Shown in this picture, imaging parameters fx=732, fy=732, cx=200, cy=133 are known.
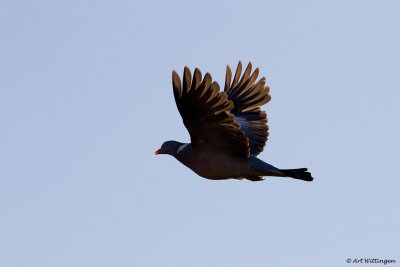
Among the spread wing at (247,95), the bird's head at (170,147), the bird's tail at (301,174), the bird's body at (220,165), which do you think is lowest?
the bird's tail at (301,174)

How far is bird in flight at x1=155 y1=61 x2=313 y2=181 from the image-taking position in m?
10.3

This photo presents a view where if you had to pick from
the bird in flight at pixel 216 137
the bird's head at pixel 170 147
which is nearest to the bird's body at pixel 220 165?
the bird in flight at pixel 216 137

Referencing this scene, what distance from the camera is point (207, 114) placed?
34.9 ft

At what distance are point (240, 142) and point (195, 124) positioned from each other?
0.76 meters

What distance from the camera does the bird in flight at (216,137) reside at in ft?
33.7

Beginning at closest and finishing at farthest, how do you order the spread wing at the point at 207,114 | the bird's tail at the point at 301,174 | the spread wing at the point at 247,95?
the spread wing at the point at 207,114, the bird's tail at the point at 301,174, the spread wing at the point at 247,95

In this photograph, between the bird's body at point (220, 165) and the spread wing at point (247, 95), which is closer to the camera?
Result: the bird's body at point (220, 165)

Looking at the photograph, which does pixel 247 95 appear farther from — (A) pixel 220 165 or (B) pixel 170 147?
(A) pixel 220 165

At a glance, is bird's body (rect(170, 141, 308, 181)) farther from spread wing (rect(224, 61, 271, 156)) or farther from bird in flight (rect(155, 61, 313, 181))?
spread wing (rect(224, 61, 271, 156))

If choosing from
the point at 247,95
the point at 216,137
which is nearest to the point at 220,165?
the point at 216,137

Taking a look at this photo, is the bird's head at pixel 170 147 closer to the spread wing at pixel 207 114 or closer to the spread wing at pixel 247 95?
the spread wing at pixel 207 114

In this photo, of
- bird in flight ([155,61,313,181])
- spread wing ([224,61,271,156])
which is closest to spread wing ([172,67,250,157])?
bird in flight ([155,61,313,181])

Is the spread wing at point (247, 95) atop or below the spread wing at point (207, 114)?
atop

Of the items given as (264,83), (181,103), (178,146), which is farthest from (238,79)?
(181,103)
